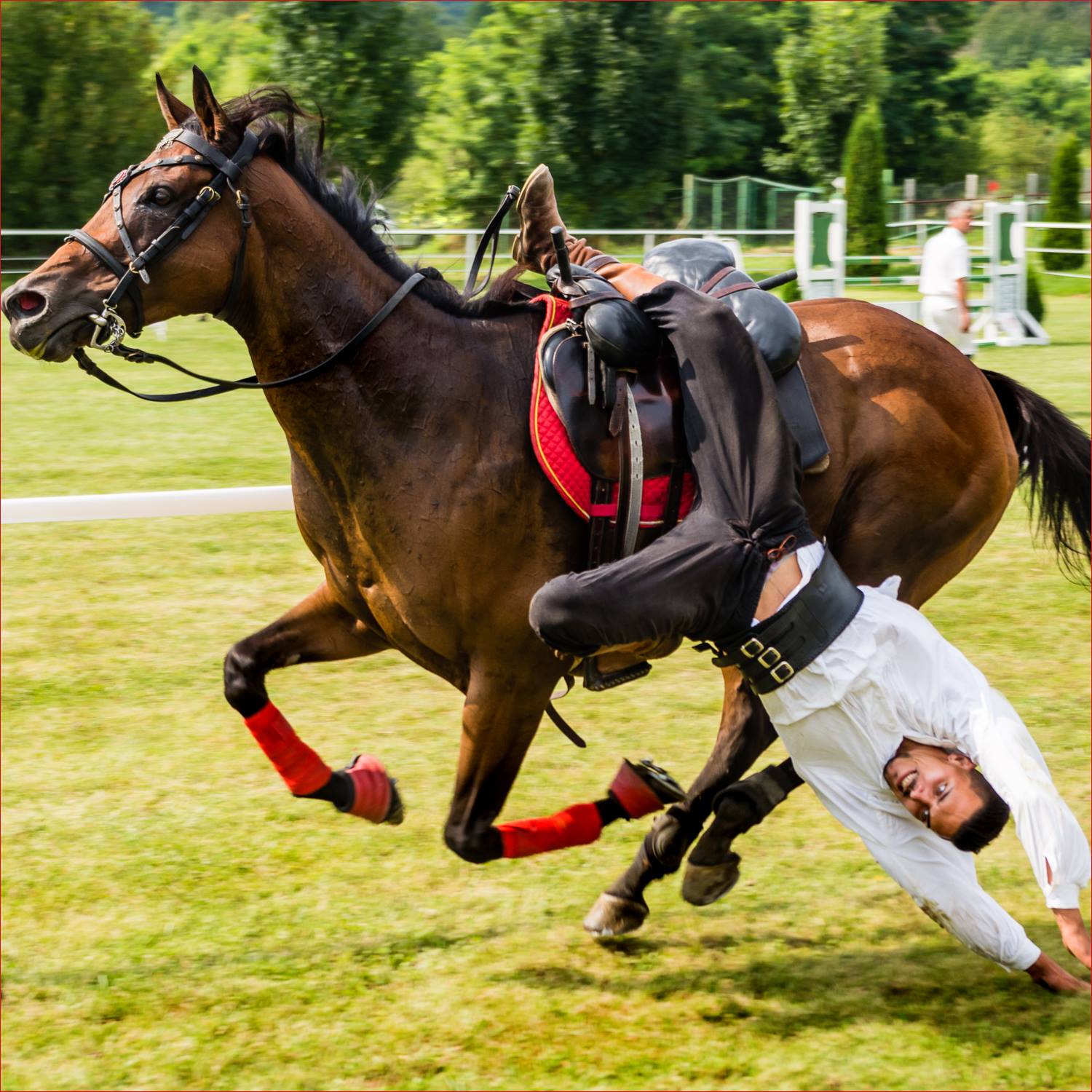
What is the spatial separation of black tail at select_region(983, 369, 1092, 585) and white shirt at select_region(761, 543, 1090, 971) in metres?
1.35

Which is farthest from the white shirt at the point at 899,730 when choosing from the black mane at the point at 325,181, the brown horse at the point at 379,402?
the black mane at the point at 325,181

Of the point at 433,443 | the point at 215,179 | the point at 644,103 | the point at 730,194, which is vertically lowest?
the point at 730,194

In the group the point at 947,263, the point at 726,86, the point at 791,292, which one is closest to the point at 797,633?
the point at 947,263

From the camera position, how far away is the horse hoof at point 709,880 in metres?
3.92

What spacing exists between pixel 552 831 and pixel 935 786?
112 centimetres

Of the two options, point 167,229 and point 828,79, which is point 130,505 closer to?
point 167,229

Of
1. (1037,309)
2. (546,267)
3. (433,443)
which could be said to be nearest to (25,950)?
(433,443)

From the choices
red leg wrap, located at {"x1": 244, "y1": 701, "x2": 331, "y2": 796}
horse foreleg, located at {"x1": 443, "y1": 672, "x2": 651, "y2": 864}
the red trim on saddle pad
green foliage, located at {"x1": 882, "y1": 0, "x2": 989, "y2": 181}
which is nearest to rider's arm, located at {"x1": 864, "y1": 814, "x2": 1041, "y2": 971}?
horse foreleg, located at {"x1": 443, "y1": 672, "x2": 651, "y2": 864}

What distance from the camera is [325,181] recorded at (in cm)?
363

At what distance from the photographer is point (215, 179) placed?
3.35 m

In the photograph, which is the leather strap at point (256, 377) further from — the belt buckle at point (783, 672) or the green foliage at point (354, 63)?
the green foliage at point (354, 63)

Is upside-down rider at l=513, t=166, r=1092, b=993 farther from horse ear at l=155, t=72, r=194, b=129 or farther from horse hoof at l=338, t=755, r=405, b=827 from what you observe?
horse ear at l=155, t=72, r=194, b=129

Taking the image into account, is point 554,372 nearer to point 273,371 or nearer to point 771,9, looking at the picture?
point 273,371

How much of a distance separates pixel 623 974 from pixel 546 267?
1.95 meters
